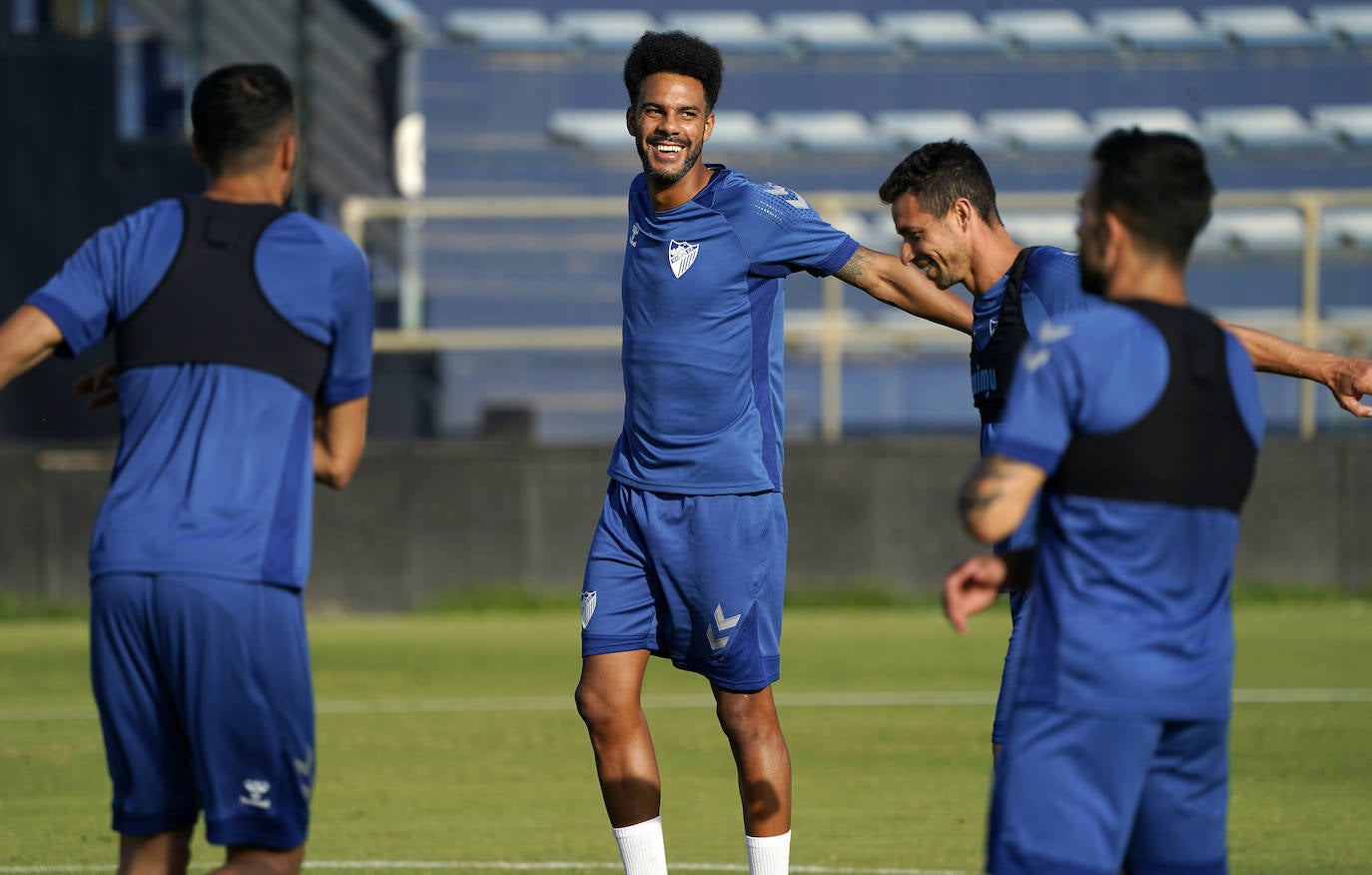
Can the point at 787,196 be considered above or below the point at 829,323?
above

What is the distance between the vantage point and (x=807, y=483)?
51.0ft

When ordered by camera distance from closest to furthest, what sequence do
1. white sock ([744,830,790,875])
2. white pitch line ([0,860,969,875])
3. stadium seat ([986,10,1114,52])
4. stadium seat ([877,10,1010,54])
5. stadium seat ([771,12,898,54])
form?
1. white sock ([744,830,790,875])
2. white pitch line ([0,860,969,875])
3. stadium seat ([877,10,1010,54])
4. stadium seat ([986,10,1114,52])
5. stadium seat ([771,12,898,54])

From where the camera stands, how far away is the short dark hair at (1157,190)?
3607 millimetres

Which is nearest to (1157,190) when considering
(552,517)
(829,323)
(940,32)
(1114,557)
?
(1114,557)

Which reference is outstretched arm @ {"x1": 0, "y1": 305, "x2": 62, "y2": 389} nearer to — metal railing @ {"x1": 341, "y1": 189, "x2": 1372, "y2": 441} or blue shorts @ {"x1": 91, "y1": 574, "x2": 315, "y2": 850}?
blue shorts @ {"x1": 91, "y1": 574, "x2": 315, "y2": 850}

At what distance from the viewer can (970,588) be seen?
12.1ft

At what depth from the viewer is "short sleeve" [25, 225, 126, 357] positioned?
12.8ft

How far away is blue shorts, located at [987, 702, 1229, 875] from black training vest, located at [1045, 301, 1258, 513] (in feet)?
1.44

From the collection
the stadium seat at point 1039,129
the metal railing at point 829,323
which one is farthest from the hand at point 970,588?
the stadium seat at point 1039,129

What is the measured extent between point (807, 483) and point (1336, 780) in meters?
7.88

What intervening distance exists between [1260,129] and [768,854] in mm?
26225

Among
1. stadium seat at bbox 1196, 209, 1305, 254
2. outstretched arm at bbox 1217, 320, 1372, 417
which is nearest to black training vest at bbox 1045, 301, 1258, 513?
outstretched arm at bbox 1217, 320, 1372, 417

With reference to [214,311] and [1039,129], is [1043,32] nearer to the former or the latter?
[1039,129]

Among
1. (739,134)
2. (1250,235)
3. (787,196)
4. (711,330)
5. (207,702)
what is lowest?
(207,702)
